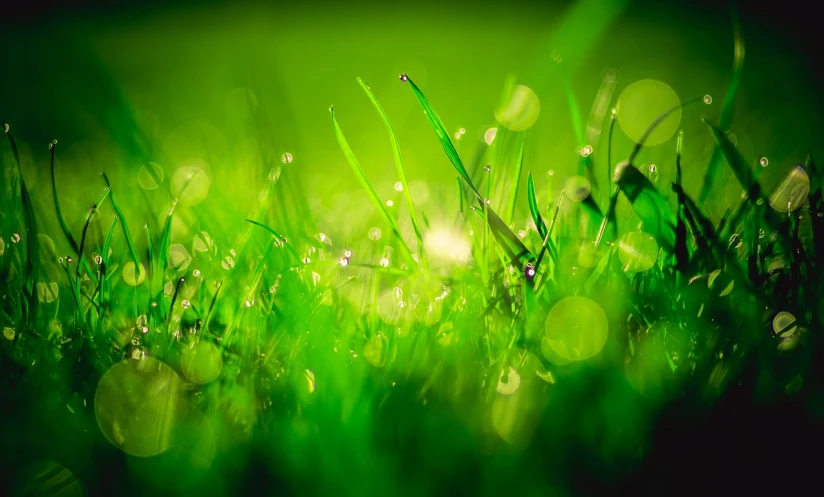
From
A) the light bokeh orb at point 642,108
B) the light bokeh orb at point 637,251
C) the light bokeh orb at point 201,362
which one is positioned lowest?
the light bokeh orb at point 201,362

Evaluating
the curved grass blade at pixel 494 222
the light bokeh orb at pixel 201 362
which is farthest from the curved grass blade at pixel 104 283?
the curved grass blade at pixel 494 222

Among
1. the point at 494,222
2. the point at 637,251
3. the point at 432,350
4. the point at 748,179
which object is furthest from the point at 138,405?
the point at 748,179

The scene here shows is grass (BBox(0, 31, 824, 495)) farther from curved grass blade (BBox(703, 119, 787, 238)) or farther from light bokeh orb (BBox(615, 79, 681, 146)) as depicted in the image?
light bokeh orb (BBox(615, 79, 681, 146))

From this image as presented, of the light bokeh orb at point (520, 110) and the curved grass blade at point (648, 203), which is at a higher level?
the light bokeh orb at point (520, 110)

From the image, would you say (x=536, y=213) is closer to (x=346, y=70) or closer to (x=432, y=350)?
(x=432, y=350)

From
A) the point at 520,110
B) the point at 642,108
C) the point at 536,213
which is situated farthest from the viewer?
the point at 642,108

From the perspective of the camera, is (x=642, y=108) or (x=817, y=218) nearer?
(x=817, y=218)

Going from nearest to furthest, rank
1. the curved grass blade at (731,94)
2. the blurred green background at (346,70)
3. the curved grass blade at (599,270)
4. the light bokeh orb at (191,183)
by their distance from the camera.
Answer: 1. the curved grass blade at (599,270)
2. the curved grass blade at (731,94)
3. the light bokeh orb at (191,183)
4. the blurred green background at (346,70)

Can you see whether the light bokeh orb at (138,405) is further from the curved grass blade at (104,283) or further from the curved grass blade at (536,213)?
the curved grass blade at (536,213)
